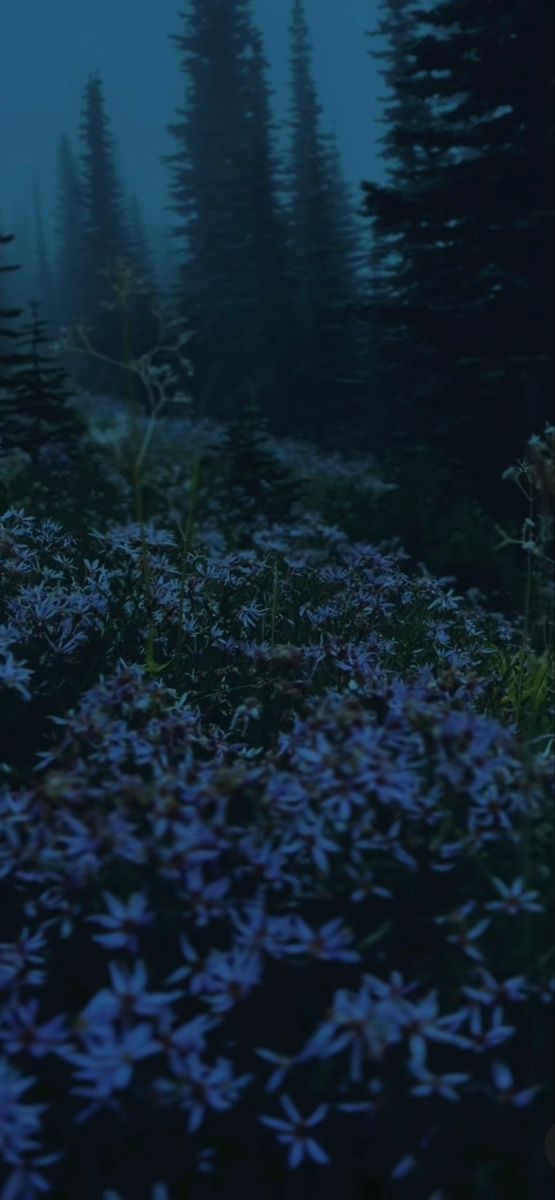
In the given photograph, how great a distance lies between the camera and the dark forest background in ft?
47.0

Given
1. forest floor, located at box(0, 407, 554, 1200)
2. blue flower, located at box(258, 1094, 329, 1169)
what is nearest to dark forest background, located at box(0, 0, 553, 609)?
forest floor, located at box(0, 407, 554, 1200)

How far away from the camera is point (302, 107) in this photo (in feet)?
136

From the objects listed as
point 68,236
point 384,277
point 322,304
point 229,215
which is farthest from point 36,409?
point 68,236

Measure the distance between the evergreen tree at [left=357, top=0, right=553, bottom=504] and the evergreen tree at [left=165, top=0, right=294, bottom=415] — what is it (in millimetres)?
12394

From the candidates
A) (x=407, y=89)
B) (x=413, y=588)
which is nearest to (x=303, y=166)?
(x=407, y=89)

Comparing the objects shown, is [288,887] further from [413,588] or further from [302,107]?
[302,107]

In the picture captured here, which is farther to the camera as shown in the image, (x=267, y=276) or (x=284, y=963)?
(x=267, y=276)

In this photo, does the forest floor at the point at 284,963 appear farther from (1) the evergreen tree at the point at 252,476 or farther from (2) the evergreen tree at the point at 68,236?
(2) the evergreen tree at the point at 68,236

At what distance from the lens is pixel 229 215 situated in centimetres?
3688

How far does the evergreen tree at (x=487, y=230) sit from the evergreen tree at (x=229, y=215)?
12394 mm

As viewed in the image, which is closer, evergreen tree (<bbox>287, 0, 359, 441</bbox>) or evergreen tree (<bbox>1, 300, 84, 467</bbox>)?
evergreen tree (<bbox>1, 300, 84, 467</bbox>)

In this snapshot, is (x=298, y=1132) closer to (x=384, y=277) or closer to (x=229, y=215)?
(x=384, y=277)

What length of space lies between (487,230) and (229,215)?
23.8 metres

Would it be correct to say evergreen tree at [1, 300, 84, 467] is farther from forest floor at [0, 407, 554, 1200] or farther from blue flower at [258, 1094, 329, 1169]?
blue flower at [258, 1094, 329, 1169]
